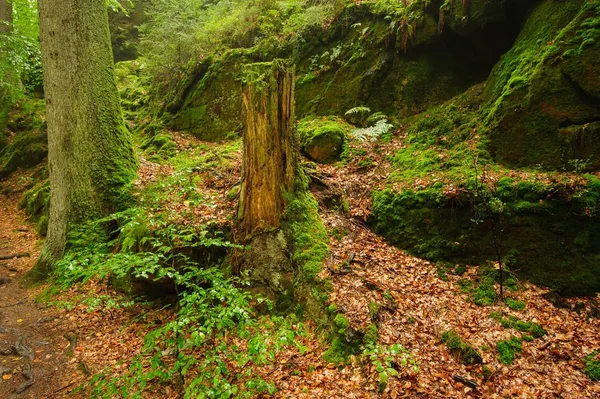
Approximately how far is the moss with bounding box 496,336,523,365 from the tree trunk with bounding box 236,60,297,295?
2849mm

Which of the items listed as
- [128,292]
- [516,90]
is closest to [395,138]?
[516,90]

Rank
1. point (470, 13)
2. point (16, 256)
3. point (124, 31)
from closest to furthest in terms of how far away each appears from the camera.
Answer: point (470, 13), point (16, 256), point (124, 31)

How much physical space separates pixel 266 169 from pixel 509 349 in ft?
13.2

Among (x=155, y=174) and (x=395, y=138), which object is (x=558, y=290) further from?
(x=155, y=174)

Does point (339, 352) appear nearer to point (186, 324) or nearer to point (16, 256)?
point (186, 324)

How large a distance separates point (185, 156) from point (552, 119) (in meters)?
8.88

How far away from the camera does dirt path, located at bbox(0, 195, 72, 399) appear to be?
4.10 meters

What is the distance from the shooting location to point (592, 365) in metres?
3.55

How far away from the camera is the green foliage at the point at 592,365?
3473 mm

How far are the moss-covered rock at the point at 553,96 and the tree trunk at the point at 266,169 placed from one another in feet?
12.9

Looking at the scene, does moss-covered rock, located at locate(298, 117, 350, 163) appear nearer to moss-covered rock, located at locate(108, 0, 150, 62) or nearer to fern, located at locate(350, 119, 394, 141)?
fern, located at locate(350, 119, 394, 141)

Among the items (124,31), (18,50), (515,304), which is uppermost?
(124,31)

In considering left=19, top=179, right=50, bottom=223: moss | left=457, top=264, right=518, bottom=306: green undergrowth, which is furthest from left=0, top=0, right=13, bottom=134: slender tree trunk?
left=457, top=264, right=518, bottom=306: green undergrowth

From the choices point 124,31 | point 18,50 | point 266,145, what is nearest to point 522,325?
point 266,145
